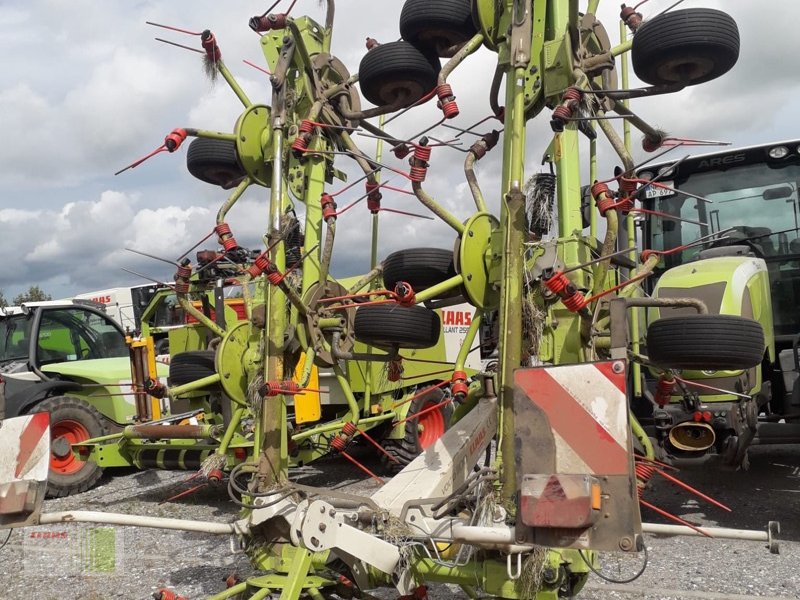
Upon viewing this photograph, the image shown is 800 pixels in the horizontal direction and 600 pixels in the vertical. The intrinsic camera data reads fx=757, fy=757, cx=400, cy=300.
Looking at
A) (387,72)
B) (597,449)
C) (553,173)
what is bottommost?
(597,449)

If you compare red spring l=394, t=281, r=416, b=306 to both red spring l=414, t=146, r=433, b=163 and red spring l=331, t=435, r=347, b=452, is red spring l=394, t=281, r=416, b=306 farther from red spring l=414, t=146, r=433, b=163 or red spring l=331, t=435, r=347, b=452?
red spring l=331, t=435, r=347, b=452

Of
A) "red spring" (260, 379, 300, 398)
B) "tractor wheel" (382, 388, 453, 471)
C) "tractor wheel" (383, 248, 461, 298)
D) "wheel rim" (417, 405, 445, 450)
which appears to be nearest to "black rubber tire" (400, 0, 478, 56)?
"tractor wheel" (383, 248, 461, 298)

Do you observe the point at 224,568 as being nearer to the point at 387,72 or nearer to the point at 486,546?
the point at 486,546

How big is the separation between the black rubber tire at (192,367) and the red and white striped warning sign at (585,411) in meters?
4.84

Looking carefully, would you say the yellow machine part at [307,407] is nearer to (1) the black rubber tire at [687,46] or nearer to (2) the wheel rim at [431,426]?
(2) the wheel rim at [431,426]

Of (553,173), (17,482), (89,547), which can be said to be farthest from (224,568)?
(553,173)

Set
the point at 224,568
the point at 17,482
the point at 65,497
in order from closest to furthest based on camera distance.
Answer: the point at 17,482, the point at 224,568, the point at 65,497

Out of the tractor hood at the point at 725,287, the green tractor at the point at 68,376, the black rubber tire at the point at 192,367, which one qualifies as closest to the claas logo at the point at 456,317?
the black rubber tire at the point at 192,367

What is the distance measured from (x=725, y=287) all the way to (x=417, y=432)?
3680mm

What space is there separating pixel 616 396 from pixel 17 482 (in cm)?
258

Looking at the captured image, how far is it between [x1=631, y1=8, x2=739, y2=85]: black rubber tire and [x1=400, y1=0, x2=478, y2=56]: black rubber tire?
1.04 metres

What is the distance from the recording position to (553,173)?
13.0 ft

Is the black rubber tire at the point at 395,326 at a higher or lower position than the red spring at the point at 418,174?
lower

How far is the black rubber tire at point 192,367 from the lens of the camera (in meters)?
6.91
